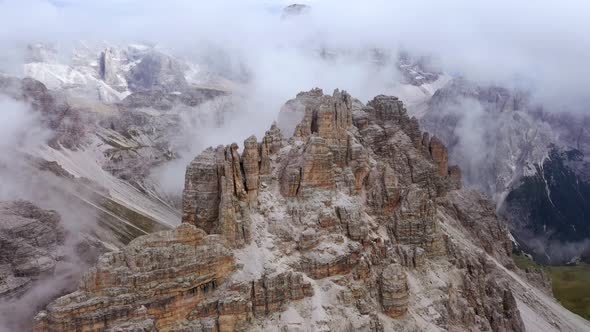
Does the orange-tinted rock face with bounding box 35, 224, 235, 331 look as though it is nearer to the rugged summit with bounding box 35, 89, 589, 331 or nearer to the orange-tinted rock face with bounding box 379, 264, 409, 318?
the rugged summit with bounding box 35, 89, 589, 331

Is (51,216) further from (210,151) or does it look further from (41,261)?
(210,151)

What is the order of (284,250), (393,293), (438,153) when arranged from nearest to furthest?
(284,250)
(393,293)
(438,153)

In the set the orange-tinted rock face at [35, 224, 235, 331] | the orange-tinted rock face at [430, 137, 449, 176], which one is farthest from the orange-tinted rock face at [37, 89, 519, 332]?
the orange-tinted rock face at [430, 137, 449, 176]

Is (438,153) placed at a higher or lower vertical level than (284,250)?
higher

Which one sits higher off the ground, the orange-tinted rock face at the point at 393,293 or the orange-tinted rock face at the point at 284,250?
the orange-tinted rock face at the point at 284,250

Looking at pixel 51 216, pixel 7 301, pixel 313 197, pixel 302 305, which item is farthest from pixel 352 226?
pixel 51 216

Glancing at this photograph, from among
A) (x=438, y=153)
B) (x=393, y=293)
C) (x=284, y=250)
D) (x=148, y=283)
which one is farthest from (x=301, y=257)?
(x=438, y=153)

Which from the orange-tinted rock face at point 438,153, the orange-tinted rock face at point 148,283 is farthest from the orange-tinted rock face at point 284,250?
the orange-tinted rock face at point 438,153

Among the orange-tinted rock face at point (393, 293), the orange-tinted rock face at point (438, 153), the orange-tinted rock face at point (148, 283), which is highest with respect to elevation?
the orange-tinted rock face at point (438, 153)

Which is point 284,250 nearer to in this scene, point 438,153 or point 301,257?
point 301,257

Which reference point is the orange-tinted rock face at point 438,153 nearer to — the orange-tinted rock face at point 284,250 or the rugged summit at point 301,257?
the rugged summit at point 301,257
